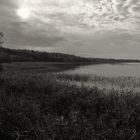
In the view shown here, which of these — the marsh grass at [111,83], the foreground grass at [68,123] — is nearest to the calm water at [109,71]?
the marsh grass at [111,83]

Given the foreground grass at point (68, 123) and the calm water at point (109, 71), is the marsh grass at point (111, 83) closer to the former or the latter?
the foreground grass at point (68, 123)

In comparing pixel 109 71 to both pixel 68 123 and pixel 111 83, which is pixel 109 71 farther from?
pixel 68 123

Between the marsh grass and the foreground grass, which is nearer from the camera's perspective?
the foreground grass

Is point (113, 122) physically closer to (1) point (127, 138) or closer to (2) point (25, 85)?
(1) point (127, 138)

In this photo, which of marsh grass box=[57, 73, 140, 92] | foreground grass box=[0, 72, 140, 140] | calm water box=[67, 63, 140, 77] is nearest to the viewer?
foreground grass box=[0, 72, 140, 140]

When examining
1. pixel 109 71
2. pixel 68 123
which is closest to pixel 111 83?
pixel 68 123

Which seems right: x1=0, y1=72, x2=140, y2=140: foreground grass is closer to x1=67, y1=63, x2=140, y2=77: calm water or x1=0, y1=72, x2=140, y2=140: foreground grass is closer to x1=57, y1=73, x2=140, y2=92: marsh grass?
x1=57, y1=73, x2=140, y2=92: marsh grass

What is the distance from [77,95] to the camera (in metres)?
11.8

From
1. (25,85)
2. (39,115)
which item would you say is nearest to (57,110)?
(39,115)

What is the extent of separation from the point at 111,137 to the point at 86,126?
775mm

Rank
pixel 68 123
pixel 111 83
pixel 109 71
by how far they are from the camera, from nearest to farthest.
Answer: pixel 68 123 → pixel 111 83 → pixel 109 71

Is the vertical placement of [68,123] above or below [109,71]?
above

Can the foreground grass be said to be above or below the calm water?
above

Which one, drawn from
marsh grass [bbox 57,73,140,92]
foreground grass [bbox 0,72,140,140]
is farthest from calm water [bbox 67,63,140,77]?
foreground grass [bbox 0,72,140,140]
